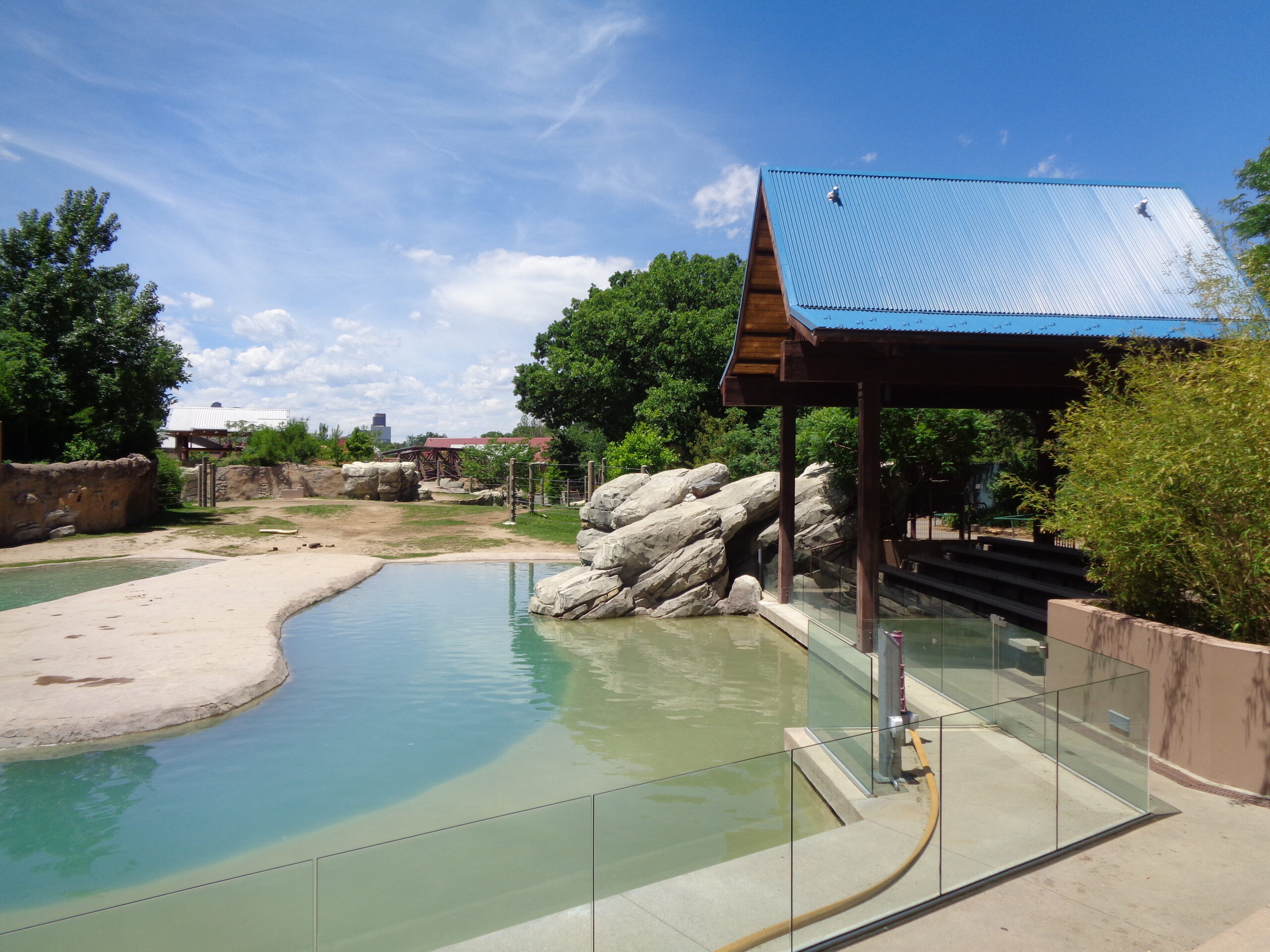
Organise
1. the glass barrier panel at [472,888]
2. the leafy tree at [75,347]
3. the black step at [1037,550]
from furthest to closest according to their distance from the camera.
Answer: the leafy tree at [75,347] → the black step at [1037,550] → the glass barrier panel at [472,888]

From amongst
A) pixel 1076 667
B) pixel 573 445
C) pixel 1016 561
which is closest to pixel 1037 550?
pixel 1016 561

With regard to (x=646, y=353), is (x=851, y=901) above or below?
below

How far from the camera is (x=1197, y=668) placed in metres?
6.36

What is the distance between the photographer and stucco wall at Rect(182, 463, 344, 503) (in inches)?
1558

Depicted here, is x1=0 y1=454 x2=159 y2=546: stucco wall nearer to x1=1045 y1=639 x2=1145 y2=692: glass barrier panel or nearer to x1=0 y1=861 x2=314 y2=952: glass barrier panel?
x1=0 y1=861 x2=314 y2=952: glass barrier panel

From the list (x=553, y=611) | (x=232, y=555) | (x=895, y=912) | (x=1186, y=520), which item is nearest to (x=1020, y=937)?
(x=895, y=912)

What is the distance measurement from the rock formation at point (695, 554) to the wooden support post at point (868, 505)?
5.76m

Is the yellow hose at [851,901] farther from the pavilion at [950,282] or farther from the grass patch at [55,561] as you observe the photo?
the grass patch at [55,561]

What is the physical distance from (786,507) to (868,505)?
13.6 feet

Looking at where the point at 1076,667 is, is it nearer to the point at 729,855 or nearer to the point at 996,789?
the point at 996,789

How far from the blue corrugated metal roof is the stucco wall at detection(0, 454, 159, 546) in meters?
23.4

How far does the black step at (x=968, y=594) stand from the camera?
10.5 m

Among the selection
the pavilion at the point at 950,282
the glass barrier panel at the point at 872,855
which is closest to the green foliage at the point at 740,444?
the pavilion at the point at 950,282

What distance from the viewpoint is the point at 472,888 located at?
4102mm
